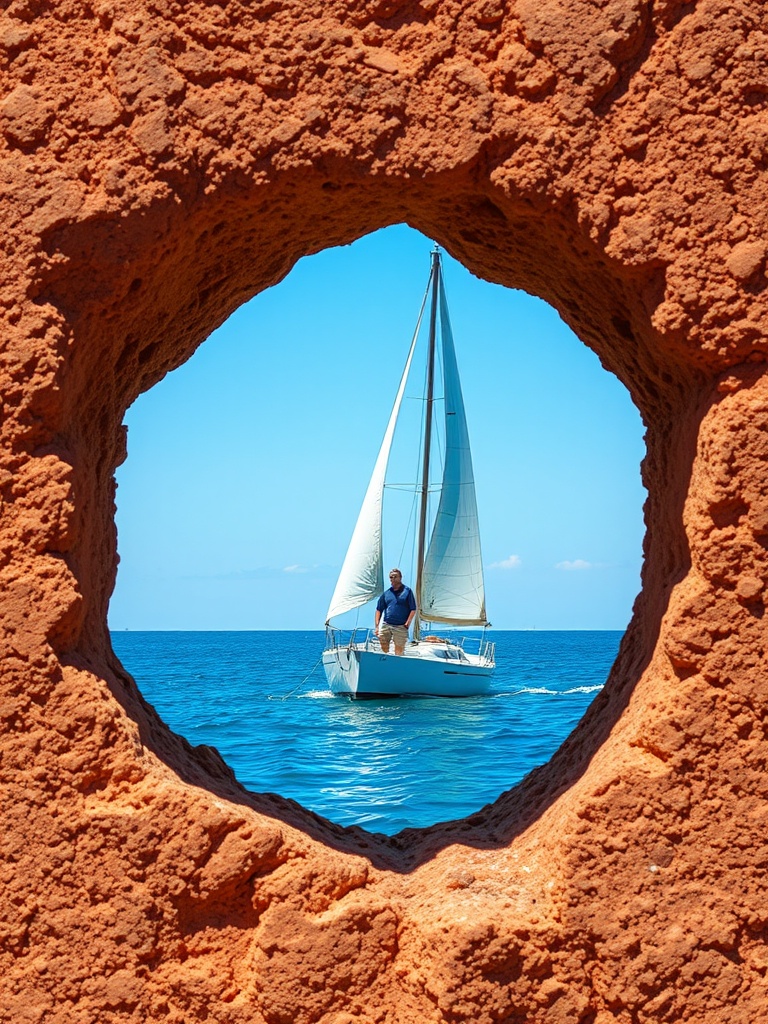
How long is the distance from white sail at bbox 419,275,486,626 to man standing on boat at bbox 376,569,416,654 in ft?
7.15

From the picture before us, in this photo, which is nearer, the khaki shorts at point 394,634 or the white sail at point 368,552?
the khaki shorts at point 394,634

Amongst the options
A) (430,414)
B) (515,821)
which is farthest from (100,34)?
(430,414)

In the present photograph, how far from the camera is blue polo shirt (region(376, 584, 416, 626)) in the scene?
24.1 meters

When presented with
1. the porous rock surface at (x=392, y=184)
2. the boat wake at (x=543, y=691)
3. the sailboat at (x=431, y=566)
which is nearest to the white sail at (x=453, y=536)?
the sailboat at (x=431, y=566)

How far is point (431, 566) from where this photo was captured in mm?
27172

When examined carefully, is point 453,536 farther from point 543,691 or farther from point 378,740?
point 543,691

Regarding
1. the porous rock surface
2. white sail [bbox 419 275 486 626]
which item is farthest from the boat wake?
the porous rock surface

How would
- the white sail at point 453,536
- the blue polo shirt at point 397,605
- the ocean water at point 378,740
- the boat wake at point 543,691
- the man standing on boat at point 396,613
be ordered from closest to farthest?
1. the ocean water at point 378,740
2. the man standing on boat at point 396,613
3. the blue polo shirt at point 397,605
4. the white sail at point 453,536
5. the boat wake at point 543,691

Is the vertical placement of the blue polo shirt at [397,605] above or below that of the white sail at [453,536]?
below

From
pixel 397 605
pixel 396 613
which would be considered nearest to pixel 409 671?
pixel 396 613

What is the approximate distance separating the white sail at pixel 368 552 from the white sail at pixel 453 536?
52.1 inches

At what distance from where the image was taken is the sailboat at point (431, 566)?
2605 cm

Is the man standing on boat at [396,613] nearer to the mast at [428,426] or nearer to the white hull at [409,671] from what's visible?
the white hull at [409,671]

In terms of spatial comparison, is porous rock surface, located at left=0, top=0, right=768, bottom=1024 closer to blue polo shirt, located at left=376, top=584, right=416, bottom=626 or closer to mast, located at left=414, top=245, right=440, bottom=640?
blue polo shirt, located at left=376, top=584, right=416, bottom=626
